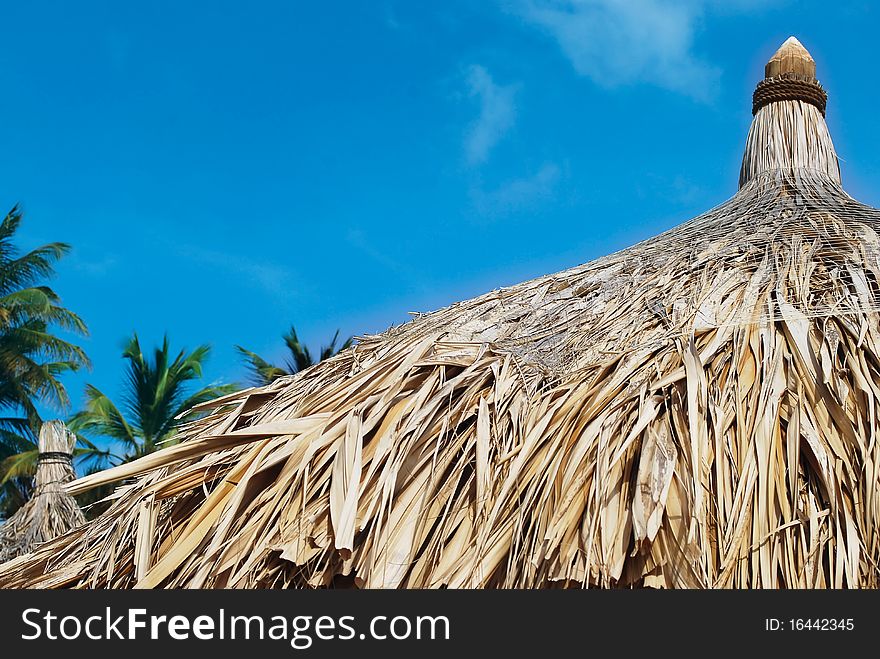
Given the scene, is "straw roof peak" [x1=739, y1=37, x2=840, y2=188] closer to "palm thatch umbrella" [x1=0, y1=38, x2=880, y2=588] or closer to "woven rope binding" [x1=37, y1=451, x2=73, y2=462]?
"palm thatch umbrella" [x1=0, y1=38, x2=880, y2=588]

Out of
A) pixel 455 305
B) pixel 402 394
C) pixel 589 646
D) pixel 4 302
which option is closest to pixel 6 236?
pixel 4 302

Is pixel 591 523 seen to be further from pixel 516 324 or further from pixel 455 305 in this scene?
pixel 455 305

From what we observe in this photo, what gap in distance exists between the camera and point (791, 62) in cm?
602

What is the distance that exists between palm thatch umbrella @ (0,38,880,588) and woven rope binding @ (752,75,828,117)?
2.22 m

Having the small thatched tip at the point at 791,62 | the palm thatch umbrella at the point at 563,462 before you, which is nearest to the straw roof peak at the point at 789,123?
the small thatched tip at the point at 791,62

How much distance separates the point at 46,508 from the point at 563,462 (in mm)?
6986

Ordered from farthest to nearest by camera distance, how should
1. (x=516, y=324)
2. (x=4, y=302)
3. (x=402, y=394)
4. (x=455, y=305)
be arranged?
1. (x=4, y=302)
2. (x=455, y=305)
3. (x=516, y=324)
4. (x=402, y=394)

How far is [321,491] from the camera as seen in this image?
3020 millimetres

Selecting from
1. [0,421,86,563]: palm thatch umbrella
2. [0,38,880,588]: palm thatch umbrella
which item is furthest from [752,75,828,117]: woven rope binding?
[0,421,86,563]: palm thatch umbrella

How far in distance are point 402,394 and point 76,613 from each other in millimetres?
1215

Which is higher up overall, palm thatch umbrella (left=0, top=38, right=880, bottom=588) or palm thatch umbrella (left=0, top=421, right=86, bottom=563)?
palm thatch umbrella (left=0, top=421, right=86, bottom=563)

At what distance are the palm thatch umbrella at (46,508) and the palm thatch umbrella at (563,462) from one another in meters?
5.11

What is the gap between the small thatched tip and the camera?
602 cm

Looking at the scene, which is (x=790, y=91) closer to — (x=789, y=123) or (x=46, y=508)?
(x=789, y=123)
